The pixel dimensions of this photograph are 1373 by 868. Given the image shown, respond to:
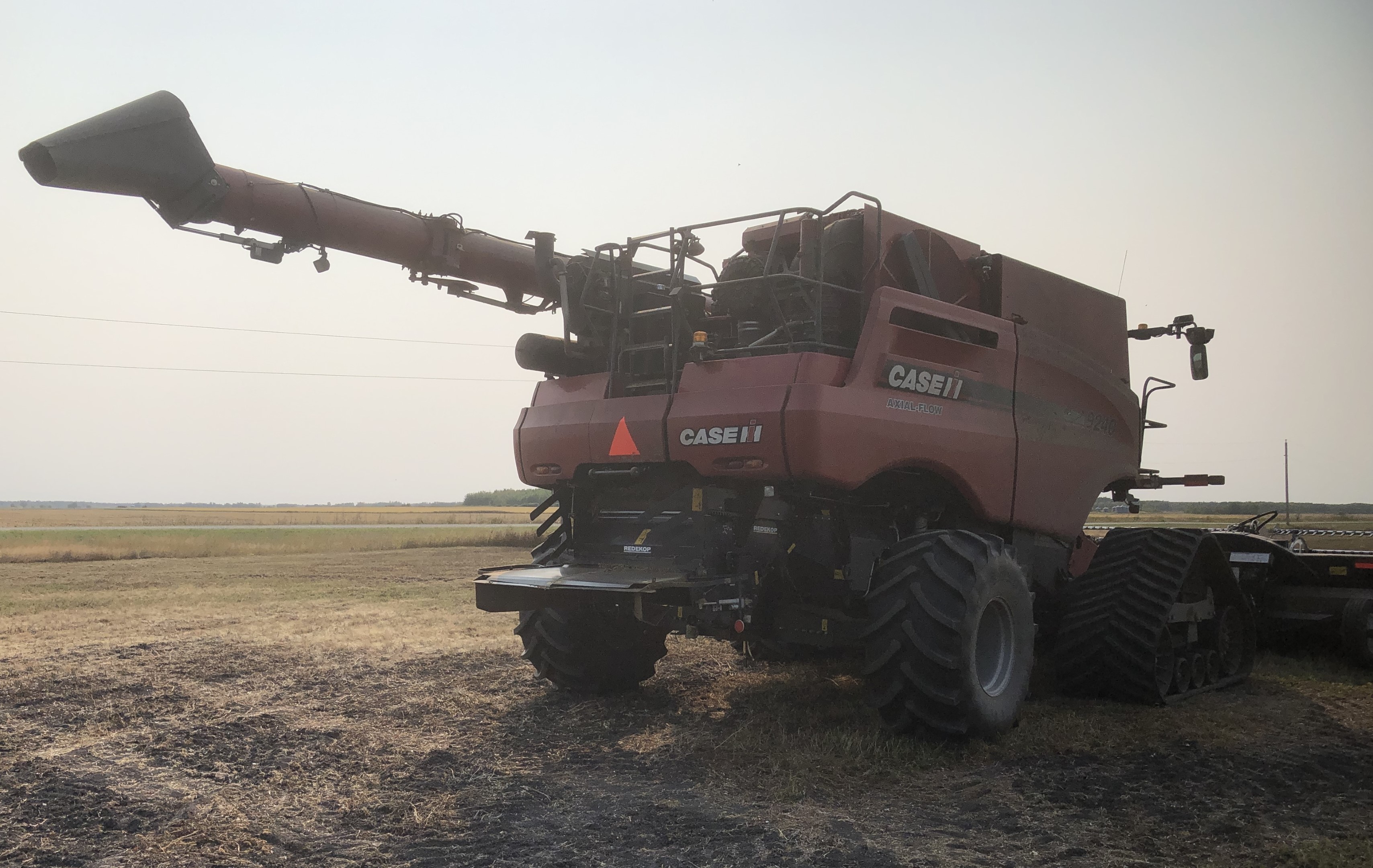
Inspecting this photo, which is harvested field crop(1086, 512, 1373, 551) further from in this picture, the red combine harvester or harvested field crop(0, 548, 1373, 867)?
harvested field crop(0, 548, 1373, 867)

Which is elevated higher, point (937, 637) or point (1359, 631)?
point (937, 637)

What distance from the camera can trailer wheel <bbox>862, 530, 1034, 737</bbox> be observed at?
19.1ft

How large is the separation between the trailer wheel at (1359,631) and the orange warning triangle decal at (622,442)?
6.68m

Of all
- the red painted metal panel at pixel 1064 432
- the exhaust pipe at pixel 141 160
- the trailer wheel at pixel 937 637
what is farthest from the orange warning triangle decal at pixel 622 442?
the exhaust pipe at pixel 141 160

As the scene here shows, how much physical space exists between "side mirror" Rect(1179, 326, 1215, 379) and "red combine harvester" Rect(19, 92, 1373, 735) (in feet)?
2.50

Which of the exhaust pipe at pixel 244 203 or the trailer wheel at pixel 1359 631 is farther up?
the exhaust pipe at pixel 244 203

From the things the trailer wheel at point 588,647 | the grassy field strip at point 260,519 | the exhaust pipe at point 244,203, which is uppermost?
the exhaust pipe at point 244,203

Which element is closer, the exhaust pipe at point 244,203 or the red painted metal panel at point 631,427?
the exhaust pipe at point 244,203

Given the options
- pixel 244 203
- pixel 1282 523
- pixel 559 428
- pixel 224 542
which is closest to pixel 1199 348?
pixel 559 428

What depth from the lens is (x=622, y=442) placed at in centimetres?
712

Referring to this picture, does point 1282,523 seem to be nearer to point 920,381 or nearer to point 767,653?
point 767,653

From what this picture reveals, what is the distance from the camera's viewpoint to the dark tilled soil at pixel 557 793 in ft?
14.4

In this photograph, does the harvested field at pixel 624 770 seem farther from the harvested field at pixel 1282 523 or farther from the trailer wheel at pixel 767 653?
the harvested field at pixel 1282 523

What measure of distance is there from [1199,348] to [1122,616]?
3123mm
